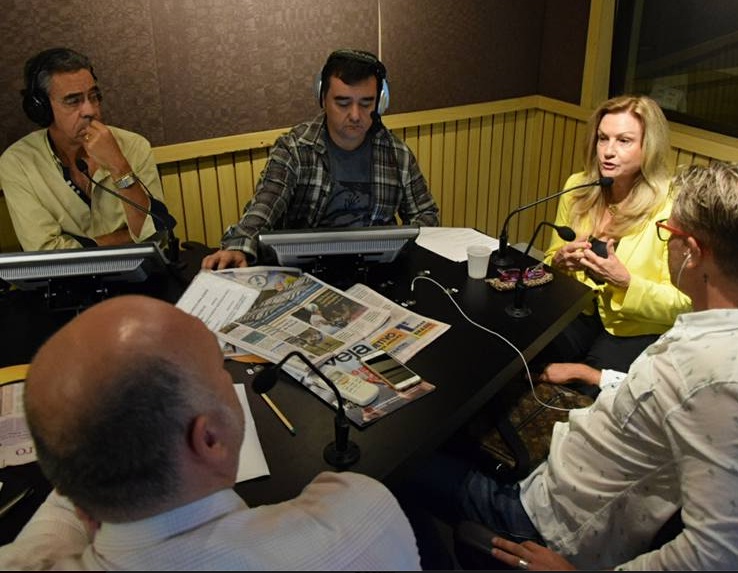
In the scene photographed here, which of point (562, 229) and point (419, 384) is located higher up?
point (562, 229)

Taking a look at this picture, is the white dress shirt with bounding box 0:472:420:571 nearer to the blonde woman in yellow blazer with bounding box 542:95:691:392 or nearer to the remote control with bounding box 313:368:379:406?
the remote control with bounding box 313:368:379:406

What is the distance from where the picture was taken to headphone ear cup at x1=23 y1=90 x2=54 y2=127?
6.99 feet

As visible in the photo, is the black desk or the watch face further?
the watch face

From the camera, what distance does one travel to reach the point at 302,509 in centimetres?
87

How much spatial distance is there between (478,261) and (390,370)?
1.85 feet

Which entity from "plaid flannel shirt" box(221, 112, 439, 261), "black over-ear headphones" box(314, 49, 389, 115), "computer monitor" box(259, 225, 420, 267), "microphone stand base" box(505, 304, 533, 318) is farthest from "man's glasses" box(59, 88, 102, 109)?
Answer: "microphone stand base" box(505, 304, 533, 318)

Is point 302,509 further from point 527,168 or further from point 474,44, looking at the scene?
point 527,168

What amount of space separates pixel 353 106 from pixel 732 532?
170 centimetres

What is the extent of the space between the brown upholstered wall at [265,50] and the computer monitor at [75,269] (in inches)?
37.9

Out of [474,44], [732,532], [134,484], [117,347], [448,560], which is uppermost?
[474,44]

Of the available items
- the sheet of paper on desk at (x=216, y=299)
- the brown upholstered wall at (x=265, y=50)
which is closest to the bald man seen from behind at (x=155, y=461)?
the sheet of paper on desk at (x=216, y=299)

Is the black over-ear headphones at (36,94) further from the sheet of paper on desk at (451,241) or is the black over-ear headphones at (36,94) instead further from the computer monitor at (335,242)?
the sheet of paper on desk at (451,241)

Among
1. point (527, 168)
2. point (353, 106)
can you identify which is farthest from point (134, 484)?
point (527, 168)

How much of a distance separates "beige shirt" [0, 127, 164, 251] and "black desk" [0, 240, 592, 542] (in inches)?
17.3
